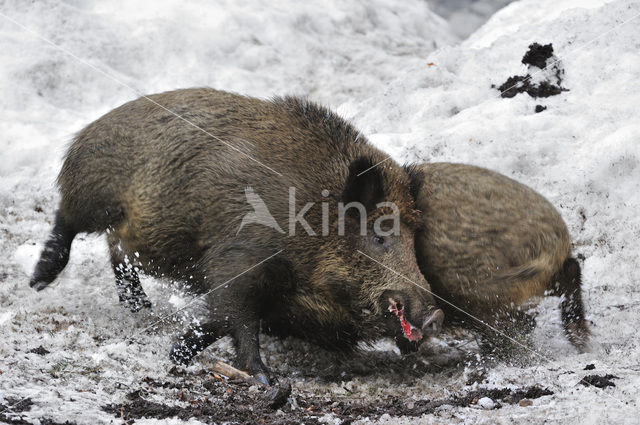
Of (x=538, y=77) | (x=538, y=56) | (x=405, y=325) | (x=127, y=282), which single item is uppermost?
(x=538, y=56)

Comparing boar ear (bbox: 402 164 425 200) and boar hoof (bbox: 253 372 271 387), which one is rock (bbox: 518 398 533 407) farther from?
boar ear (bbox: 402 164 425 200)

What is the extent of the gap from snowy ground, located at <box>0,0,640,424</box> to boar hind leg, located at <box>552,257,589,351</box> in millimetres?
91

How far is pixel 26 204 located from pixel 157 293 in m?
2.19

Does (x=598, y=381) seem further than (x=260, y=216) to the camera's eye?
No

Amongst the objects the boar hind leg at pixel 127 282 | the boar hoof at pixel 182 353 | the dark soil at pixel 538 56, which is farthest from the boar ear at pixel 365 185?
the dark soil at pixel 538 56

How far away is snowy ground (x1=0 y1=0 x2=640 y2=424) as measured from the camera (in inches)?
141

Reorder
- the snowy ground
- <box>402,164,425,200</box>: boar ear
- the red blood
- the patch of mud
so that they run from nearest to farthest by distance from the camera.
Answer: the snowy ground
the red blood
<box>402,164,425,200</box>: boar ear
the patch of mud

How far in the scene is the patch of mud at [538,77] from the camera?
25.4ft

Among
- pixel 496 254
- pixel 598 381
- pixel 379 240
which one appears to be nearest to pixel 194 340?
pixel 379 240

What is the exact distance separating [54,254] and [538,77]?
6337 millimetres

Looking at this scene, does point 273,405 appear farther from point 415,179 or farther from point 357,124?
point 357,124

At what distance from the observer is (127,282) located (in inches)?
210

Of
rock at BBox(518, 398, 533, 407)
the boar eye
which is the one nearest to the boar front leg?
the boar eye

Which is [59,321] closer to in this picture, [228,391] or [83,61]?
[228,391]
